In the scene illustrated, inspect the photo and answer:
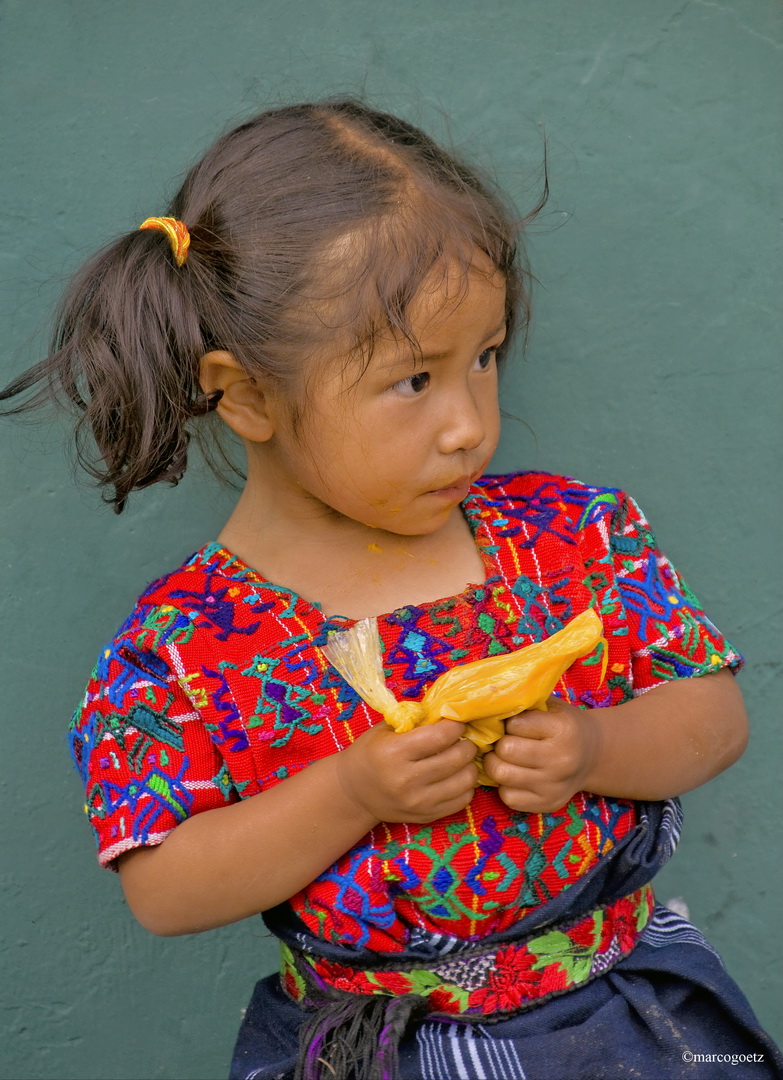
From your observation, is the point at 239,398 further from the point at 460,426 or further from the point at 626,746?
the point at 626,746

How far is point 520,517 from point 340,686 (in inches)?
13.8

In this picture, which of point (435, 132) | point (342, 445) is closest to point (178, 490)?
point (342, 445)

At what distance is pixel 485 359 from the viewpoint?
1405mm

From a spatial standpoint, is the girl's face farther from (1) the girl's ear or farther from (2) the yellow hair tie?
(2) the yellow hair tie

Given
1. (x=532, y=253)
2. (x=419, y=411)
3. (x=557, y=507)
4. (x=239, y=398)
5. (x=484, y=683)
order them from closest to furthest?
(x=484, y=683)
(x=419, y=411)
(x=239, y=398)
(x=557, y=507)
(x=532, y=253)

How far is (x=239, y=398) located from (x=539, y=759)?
22.5 inches

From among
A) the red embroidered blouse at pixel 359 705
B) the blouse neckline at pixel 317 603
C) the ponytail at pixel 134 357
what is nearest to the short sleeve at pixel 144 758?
the red embroidered blouse at pixel 359 705

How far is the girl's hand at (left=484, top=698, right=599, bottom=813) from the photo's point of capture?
127cm

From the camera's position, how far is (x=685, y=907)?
1887 mm

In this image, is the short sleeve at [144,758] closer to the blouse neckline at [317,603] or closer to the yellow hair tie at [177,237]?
the blouse neckline at [317,603]

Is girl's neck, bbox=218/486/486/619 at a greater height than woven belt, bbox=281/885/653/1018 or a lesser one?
greater

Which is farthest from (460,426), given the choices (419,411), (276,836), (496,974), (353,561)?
(496,974)

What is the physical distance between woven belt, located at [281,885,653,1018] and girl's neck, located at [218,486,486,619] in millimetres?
431

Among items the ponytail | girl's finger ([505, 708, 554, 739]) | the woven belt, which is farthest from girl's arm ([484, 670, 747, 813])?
the ponytail
